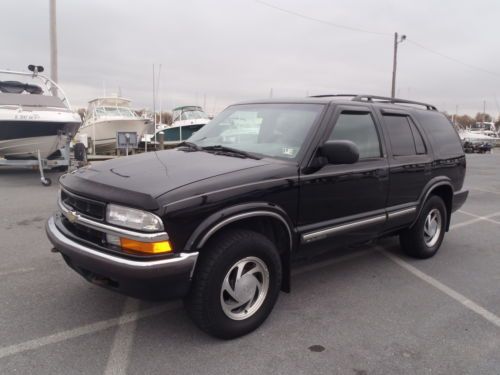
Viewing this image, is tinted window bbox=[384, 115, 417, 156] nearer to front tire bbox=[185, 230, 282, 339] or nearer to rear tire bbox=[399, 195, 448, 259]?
rear tire bbox=[399, 195, 448, 259]

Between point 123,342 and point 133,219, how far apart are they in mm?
976

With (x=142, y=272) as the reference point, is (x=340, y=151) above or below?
above

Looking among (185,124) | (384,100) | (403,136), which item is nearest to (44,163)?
(384,100)

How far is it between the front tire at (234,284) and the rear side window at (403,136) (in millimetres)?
2048

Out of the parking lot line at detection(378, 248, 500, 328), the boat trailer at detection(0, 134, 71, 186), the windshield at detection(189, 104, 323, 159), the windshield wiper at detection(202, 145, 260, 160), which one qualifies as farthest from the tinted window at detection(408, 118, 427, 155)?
the boat trailer at detection(0, 134, 71, 186)

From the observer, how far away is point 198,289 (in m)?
2.70

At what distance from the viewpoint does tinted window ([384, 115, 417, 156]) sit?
4.28 meters

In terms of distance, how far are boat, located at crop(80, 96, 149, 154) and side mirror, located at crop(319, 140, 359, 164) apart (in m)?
16.5

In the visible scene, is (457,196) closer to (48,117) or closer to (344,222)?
(344,222)

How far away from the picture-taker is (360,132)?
155 inches

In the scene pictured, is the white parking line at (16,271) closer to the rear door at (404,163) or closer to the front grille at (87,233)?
the front grille at (87,233)

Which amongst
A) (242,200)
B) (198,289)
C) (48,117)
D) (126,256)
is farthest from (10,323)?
(48,117)

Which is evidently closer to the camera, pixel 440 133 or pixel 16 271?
pixel 16 271

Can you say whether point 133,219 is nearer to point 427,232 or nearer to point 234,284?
point 234,284
